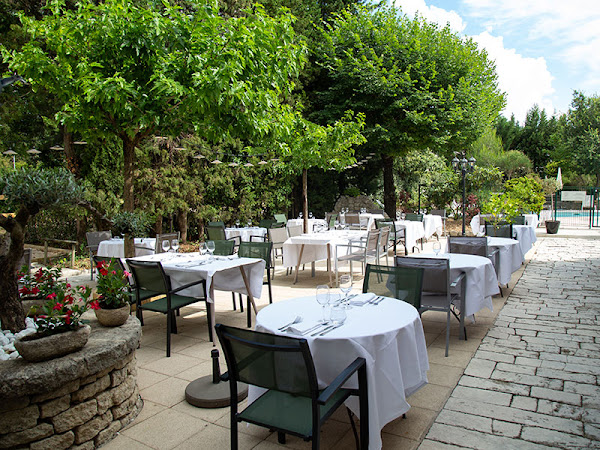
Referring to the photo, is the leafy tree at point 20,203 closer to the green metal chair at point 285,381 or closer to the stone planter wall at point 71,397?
the stone planter wall at point 71,397

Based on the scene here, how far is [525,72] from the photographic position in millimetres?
57594

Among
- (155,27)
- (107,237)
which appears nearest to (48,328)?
(155,27)

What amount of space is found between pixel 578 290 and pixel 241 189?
10.7 metres

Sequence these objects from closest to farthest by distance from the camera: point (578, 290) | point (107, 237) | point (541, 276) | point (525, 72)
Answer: point (578, 290) → point (541, 276) → point (107, 237) → point (525, 72)

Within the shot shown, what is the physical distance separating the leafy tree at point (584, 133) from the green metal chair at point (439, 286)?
3292 centimetres

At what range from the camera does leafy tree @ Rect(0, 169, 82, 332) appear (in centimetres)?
281

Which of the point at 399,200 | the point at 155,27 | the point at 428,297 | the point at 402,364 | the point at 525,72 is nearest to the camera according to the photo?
the point at 402,364

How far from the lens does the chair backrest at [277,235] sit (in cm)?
838

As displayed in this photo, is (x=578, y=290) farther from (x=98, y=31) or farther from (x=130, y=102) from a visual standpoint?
(x=98, y=31)

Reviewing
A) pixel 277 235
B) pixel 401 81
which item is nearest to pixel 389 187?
pixel 401 81

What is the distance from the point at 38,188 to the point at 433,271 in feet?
11.5

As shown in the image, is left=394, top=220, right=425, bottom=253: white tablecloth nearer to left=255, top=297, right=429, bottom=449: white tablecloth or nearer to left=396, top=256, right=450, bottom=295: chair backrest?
left=396, top=256, right=450, bottom=295: chair backrest

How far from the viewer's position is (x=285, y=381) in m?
2.09

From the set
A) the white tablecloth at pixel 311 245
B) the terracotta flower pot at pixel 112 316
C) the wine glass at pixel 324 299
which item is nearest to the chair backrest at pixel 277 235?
the white tablecloth at pixel 311 245
